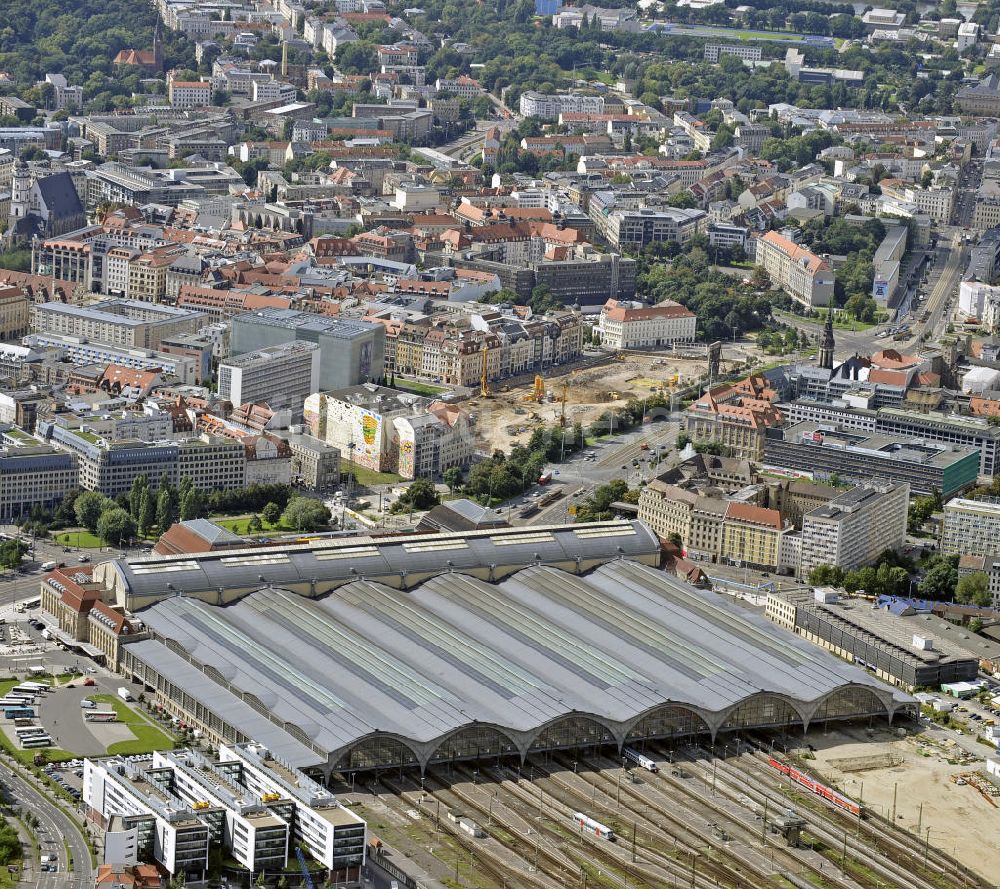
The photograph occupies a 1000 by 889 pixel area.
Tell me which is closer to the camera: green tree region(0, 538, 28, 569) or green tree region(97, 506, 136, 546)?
green tree region(0, 538, 28, 569)

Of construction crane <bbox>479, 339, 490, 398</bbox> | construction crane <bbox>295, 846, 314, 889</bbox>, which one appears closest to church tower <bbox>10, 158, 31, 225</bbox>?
construction crane <bbox>479, 339, 490, 398</bbox>

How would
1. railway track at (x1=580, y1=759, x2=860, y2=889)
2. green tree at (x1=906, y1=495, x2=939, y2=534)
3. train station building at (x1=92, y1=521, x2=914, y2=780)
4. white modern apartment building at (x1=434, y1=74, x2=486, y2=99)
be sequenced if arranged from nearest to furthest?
railway track at (x1=580, y1=759, x2=860, y2=889) → train station building at (x1=92, y1=521, x2=914, y2=780) → green tree at (x1=906, y1=495, x2=939, y2=534) → white modern apartment building at (x1=434, y1=74, x2=486, y2=99)

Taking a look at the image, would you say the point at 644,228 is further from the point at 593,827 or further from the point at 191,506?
the point at 593,827

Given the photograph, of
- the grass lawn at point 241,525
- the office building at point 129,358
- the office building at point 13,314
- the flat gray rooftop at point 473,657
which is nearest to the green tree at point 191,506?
the grass lawn at point 241,525

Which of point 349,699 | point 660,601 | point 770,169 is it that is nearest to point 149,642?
point 349,699

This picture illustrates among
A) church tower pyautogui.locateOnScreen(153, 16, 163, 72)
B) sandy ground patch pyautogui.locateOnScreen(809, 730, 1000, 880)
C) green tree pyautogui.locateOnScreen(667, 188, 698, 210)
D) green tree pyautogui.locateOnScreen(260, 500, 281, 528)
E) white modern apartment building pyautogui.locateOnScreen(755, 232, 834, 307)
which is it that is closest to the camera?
sandy ground patch pyautogui.locateOnScreen(809, 730, 1000, 880)

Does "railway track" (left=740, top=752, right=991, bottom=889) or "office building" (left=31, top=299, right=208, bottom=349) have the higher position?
"railway track" (left=740, top=752, right=991, bottom=889)

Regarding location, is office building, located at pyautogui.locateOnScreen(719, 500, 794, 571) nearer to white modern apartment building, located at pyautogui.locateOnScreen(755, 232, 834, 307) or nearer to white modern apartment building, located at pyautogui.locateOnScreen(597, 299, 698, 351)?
white modern apartment building, located at pyautogui.locateOnScreen(597, 299, 698, 351)

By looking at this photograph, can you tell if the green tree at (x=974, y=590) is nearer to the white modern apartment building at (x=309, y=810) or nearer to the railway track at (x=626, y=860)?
the railway track at (x=626, y=860)
